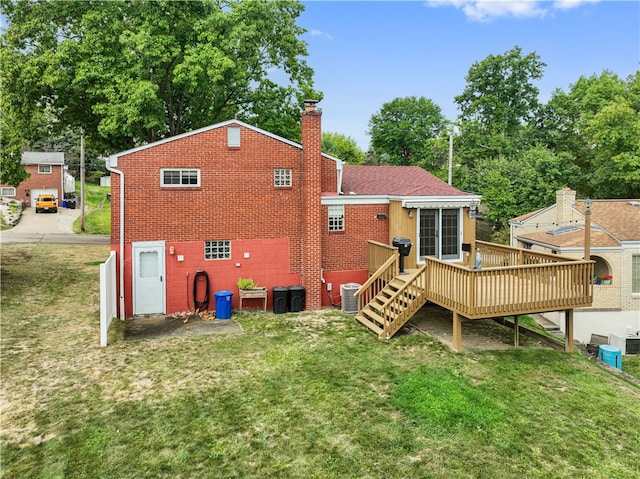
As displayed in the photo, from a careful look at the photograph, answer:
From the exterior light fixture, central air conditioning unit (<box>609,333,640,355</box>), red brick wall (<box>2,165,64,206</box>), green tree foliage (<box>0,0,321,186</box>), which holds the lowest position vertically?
central air conditioning unit (<box>609,333,640,355</box>)

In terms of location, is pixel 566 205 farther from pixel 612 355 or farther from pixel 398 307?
pixel 398 307

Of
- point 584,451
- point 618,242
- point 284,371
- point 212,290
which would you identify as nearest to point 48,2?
point 212,290

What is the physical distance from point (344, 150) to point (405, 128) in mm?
10522

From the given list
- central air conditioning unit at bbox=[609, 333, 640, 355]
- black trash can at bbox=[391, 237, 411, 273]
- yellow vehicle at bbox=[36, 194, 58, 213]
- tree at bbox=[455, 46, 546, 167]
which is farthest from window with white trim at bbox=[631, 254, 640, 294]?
yellow vehicle at bbox=[36, 194, 58, 213]

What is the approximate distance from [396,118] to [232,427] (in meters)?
45.8

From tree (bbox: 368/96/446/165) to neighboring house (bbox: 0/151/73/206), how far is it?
3407 cm

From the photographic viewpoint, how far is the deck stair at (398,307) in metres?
11.3

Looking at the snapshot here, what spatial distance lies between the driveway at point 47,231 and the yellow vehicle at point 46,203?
0.58 m

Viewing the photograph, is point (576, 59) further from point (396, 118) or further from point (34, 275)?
point (34, 275)

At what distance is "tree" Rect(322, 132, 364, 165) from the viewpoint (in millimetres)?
54625

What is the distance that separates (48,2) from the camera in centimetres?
2062

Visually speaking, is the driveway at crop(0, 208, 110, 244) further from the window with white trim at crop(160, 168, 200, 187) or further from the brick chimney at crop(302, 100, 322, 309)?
the brick chimney at crop(302, 100, 322, 309)

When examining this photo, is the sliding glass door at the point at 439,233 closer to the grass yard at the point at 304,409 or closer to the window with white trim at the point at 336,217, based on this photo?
the window with white trim at the point at 336,217

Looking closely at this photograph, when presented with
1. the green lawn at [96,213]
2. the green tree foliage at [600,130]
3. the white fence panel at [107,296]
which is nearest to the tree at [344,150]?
the green tree foliage at [600,130]
